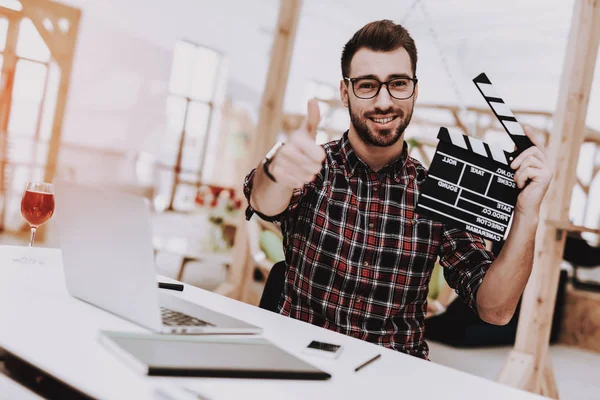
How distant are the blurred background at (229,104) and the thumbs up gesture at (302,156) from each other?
97 cm

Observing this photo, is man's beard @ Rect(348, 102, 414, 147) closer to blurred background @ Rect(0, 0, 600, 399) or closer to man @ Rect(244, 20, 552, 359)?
man @ Rect(244, 20, 552, 359)

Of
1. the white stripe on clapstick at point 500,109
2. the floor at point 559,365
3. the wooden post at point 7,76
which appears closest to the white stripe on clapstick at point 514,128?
the white stripe on clapstick at point 500,109

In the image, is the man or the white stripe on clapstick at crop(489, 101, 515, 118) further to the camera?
the man

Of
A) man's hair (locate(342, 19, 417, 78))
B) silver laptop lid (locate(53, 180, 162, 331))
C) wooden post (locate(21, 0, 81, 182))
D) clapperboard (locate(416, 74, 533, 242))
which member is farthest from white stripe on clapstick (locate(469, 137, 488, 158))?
wooden post (locate(21, 0, 81, 182))

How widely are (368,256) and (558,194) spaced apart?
164 cm

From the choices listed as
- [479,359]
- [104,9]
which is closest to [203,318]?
[479,359]

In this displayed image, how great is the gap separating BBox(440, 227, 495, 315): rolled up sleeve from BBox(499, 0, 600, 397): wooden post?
140 centimetres

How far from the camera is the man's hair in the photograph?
1.56 m

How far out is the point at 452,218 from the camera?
4.29 ft

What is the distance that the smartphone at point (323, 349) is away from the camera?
87 centimetres

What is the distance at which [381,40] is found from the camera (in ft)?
5.13

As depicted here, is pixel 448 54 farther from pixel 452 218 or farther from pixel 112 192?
pixel 112 192

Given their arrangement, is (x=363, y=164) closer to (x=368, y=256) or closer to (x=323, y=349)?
(x=368, y=256)

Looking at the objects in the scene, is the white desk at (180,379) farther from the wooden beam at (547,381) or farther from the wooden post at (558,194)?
the wooden beam at (547,381)
